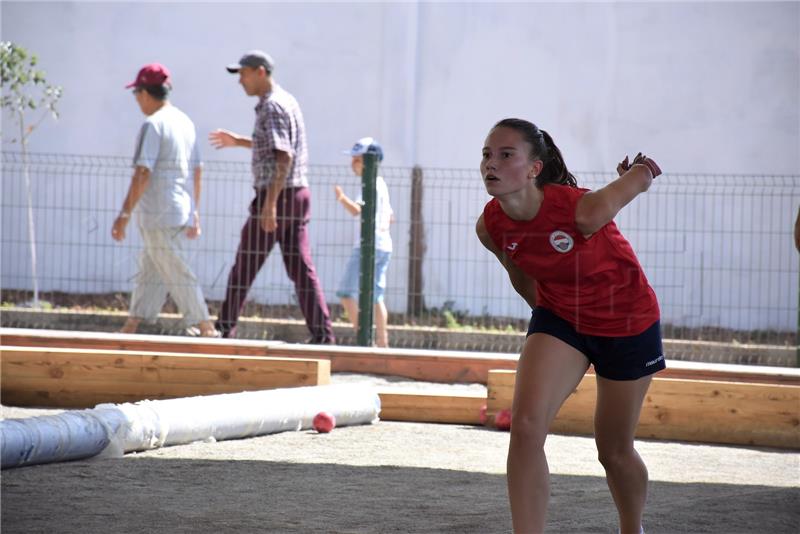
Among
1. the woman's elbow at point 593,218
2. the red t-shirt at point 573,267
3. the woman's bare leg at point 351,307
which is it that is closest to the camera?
the woman's elbow at point 593,218

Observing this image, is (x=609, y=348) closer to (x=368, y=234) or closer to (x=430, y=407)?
(x=430, y=407)

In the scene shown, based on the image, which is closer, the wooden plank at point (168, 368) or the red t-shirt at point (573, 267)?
the red t-shirt at point (573, 267)

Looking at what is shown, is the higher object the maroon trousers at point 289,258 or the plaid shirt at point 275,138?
the plaid shirt at point 275,138

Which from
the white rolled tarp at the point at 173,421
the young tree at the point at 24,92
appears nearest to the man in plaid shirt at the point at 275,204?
the white rolled tarp at the point at 173,421

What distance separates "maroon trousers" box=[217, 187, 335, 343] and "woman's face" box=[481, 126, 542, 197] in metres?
6.37

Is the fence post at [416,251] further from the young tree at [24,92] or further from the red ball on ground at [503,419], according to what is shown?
the red ball on ground at [503,419]

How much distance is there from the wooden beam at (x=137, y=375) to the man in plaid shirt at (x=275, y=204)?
2031 millimetres

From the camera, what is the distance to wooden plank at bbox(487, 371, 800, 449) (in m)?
7.89

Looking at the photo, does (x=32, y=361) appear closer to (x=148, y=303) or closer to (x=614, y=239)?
(x=148, y=303)

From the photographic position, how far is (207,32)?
15.4 m

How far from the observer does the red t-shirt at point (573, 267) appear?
14.1 ft

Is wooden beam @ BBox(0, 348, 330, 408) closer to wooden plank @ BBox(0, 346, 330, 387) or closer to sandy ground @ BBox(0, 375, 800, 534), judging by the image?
wooden plank @ BBox(0, 346, 330, 387)

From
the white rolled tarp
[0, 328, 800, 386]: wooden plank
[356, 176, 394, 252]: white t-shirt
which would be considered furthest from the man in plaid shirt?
the white rolled tarp

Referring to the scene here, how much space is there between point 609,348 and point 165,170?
7.05 meters
